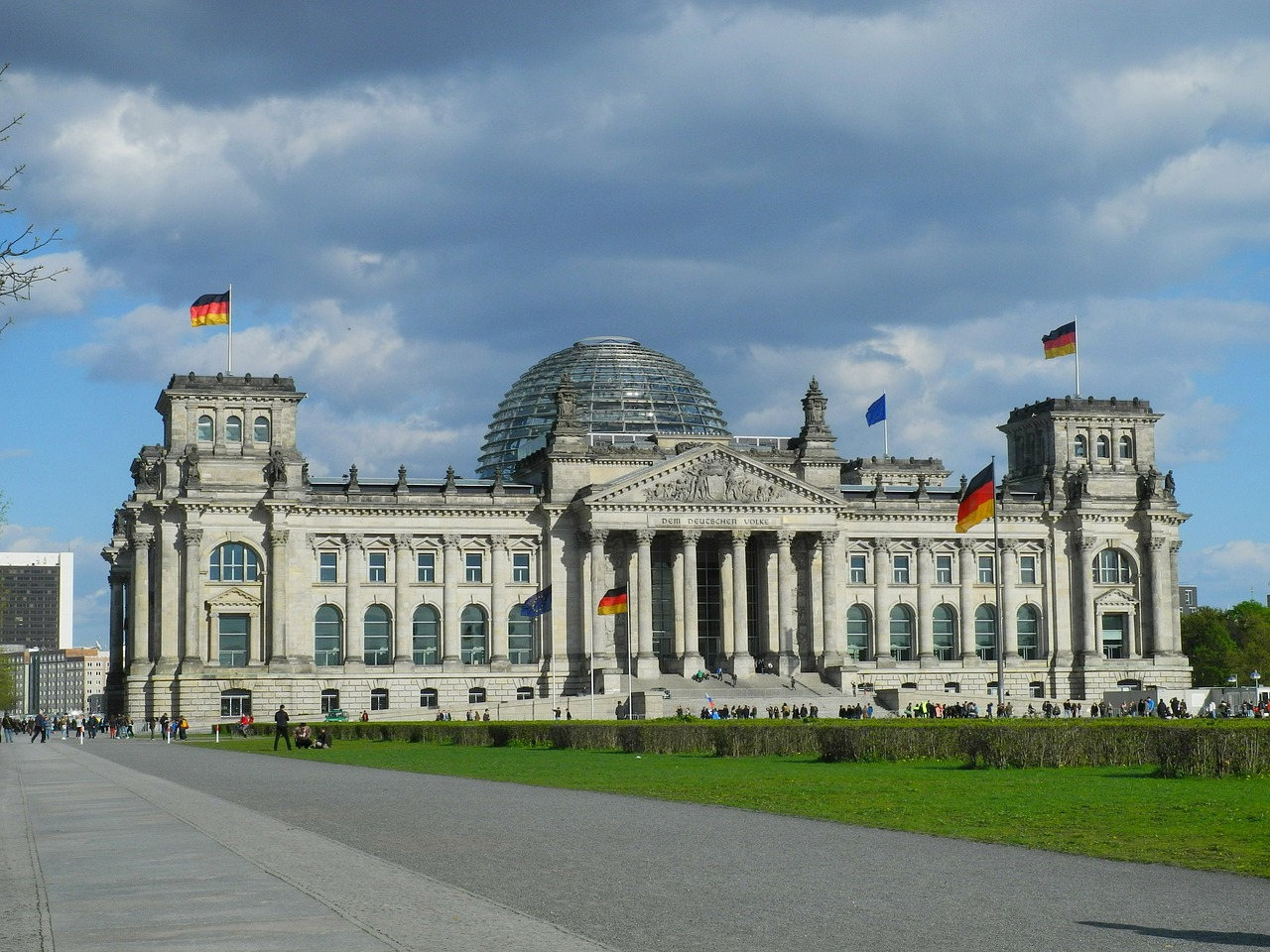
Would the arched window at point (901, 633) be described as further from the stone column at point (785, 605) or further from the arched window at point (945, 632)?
the stone column at point (785, 605)

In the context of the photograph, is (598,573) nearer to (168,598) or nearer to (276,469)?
(276,469)

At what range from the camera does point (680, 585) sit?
383 ft

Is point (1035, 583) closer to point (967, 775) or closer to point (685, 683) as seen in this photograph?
point (685, 683)

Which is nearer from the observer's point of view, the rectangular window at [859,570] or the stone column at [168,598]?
the stone column at [168,598]

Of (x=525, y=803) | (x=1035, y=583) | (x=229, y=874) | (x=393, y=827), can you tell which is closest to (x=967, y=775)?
(x=525, y=803)

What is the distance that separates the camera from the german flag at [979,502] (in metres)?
79.4

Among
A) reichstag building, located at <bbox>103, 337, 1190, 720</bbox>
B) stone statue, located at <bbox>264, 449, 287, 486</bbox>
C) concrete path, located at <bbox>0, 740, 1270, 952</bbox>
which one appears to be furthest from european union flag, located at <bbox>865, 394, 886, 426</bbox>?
concrete path, located at <bbox>0, 740, 1270, 952</bbox>

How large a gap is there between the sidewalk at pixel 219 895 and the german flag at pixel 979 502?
176ft

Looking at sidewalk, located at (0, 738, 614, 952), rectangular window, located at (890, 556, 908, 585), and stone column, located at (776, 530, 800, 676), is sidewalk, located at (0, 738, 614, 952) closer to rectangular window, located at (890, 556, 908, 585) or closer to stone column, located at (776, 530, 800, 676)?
stone column, located at (776, 530, 800, 676)

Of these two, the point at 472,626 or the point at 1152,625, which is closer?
the point at 472,626

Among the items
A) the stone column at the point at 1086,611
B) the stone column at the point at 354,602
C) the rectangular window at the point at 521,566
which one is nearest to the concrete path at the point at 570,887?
the stone column at the point at 354,602

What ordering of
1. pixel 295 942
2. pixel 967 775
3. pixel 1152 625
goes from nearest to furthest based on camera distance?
pixel 295 942 < pixel 967 775 < pixel 1152 625

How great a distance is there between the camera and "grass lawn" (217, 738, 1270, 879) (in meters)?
25.4

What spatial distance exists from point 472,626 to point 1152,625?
171 ft
